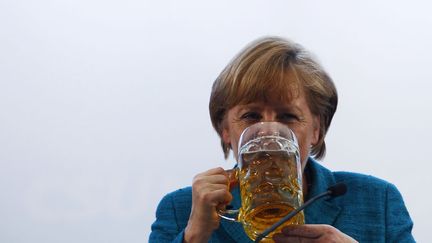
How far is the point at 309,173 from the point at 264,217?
46 cm

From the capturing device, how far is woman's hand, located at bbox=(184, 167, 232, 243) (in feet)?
2.44

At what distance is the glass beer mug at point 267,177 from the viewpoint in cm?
69

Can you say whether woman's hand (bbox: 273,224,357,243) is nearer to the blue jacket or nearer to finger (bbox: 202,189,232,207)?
finger (bbox: 202,189,232,207)

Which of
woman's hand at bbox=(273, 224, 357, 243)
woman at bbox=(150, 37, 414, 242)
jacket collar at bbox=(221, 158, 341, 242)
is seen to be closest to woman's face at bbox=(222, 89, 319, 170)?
woman at bbox=(150, 37, 414, 242)

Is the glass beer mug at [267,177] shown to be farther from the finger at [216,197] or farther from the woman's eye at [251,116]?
the woman's eye at [251,116]

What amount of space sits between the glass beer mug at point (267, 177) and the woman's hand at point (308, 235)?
0.01 m

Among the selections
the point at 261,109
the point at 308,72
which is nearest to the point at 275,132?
the point at 261,109

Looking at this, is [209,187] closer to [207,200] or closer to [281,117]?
[207,200]

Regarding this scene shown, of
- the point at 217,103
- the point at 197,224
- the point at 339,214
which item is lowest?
the point at 339,214

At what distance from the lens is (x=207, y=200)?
75 centimetres

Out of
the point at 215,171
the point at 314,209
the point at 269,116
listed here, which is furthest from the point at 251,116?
the point at 314,209

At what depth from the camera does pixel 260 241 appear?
0.70 meters

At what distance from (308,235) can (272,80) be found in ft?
1.09

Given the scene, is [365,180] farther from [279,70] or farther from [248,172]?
[248,172]
